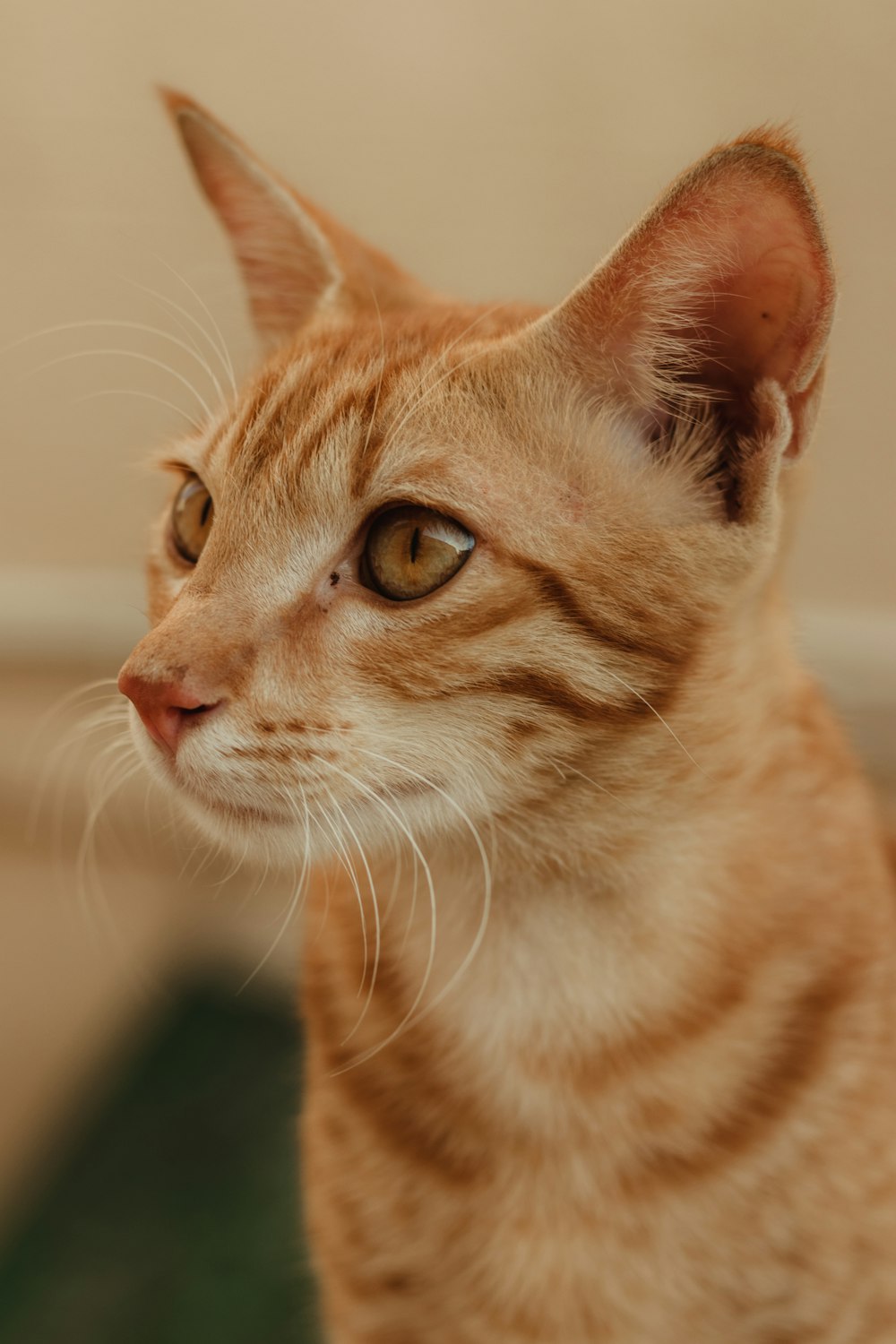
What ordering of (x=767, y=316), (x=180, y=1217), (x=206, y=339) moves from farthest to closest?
(x=180, y=1217)
(x=206, y=339)
(x=767, y=316)

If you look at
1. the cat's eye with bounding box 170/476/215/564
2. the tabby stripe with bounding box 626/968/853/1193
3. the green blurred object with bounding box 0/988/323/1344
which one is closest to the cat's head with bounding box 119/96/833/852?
the cat's eye with bounding box 170/476/215/564

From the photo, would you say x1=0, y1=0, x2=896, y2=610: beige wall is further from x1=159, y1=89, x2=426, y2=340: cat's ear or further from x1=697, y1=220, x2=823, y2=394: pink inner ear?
x1=697, y1=220, x2=823, y2=394: pink inner ear

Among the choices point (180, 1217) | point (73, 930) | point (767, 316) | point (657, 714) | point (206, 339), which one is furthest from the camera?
point (73, 930)

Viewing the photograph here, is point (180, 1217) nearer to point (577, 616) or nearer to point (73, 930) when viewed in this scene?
point (73, 930)

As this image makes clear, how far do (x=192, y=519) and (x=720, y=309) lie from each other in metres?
0.44

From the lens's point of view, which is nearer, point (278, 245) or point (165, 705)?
point (165, 705)

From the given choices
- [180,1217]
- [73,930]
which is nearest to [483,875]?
[180,1217]

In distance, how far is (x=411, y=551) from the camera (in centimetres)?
72

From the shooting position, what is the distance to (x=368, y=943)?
96 centimetres

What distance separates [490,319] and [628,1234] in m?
0.67

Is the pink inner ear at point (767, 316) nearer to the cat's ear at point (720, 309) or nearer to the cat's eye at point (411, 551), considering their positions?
the cat's ear at point (720, 309)

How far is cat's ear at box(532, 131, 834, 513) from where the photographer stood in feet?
1.96

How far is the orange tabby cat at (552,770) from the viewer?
2.27 ft

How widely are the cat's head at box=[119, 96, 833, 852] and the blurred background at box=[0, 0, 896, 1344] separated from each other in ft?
0.27
